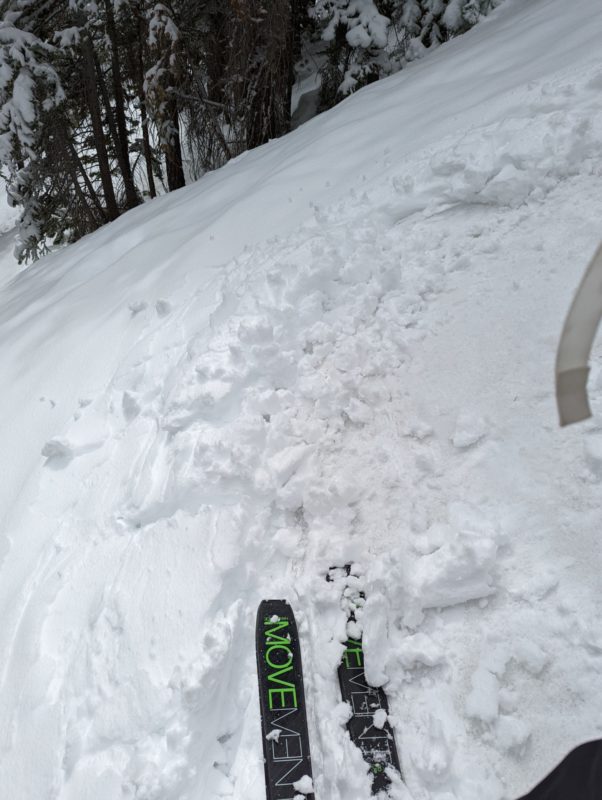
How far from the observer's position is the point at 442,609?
2.03m

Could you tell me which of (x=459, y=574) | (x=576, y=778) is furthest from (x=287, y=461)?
(x=576, y=778)

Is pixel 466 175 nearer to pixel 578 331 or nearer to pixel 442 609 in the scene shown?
pixel 442 609

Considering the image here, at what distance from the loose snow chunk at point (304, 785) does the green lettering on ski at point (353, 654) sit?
38 centimetres

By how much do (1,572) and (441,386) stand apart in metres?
2.19

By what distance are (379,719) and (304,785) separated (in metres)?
0.32

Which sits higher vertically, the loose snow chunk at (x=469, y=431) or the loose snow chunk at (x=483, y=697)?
the loose snow chunk at (x=469, y=431)

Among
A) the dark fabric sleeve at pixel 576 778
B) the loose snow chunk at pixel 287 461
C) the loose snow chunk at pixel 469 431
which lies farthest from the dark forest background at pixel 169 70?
the dark fabric sleeve at pixel 576 778

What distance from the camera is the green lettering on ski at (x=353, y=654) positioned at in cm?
209

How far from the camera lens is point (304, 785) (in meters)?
1.85

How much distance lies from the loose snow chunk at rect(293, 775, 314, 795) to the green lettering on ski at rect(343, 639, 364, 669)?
1.24ft

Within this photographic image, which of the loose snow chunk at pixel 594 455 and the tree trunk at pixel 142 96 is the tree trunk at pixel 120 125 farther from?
the loose snow chunk at pixel 594 455

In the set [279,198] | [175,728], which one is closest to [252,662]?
[175,728]

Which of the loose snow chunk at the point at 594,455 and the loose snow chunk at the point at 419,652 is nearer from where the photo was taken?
the loose snow chunk at the point at 419,652

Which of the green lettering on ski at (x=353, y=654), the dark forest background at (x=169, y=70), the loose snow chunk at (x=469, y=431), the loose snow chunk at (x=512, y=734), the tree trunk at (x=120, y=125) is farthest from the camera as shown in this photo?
the tree trunk at (x=120, y=125)
